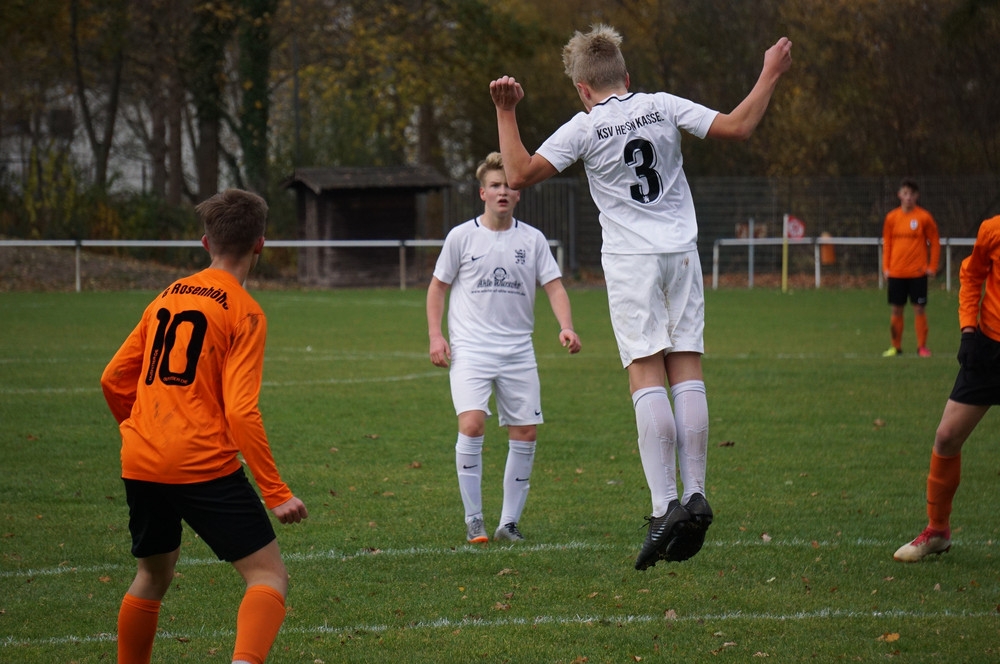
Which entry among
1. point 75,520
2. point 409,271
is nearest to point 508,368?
point 75,520

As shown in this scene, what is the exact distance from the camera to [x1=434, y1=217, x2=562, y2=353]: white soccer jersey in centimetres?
740

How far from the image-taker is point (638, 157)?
17.8 feet

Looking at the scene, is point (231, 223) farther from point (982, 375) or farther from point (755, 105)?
point (982, 375)

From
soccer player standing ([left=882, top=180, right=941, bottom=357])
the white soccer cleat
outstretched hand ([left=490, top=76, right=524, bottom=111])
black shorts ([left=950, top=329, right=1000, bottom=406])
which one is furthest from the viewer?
soccer player standing ([left=882, top=180, right=941, bottom=357])

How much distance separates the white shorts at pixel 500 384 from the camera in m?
7.28

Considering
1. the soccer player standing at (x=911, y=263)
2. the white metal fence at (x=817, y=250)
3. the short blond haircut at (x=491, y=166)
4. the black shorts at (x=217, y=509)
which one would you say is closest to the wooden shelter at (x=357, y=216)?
the white metal fence at (x=817, y=250)

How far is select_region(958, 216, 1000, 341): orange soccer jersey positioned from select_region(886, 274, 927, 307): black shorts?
34.9 feet

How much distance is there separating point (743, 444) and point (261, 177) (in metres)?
28.4

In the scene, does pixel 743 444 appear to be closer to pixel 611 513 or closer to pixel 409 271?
pixel 611 513

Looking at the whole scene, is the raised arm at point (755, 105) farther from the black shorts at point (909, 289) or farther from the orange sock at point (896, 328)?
the black shorts at point (909, 289)

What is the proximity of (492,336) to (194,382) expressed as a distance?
132 inches

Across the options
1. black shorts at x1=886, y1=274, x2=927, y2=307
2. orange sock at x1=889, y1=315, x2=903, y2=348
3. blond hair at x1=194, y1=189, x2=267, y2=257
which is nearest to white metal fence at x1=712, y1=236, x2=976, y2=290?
black shorts at x1=886, y1=274, x2=927, y2=307

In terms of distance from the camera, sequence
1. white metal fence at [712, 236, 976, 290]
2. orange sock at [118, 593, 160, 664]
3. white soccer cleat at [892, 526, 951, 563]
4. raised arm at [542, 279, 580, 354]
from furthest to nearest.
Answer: white metal fence at [712, 236, 976, 290]
raised arm at [542, 279, 580, 354]
white soccer cleat at [892, 526, 951, 563]
orange sock at [118, 593, 160, 664]

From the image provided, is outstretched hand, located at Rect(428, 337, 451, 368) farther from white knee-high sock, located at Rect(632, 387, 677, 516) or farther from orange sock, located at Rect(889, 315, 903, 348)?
orange sock, located at Rect(889, 315, 903, 348)
